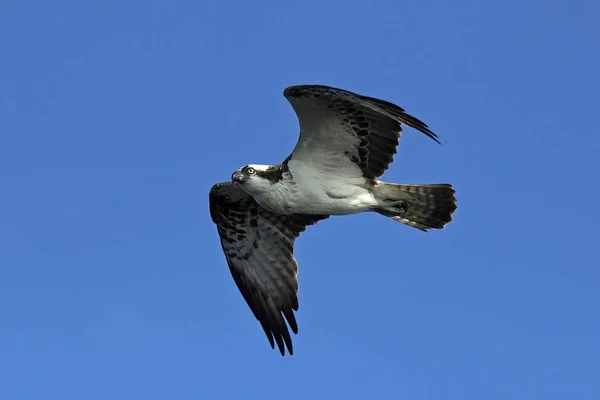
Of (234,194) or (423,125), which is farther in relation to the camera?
(234,194)

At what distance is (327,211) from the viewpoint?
11734 millimetres

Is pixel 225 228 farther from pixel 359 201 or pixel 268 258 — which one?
pixel 359 201

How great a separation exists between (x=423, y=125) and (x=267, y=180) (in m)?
2.17

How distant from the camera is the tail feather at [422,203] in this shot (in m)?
11.9

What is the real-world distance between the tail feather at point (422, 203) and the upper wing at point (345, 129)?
18.3 inches

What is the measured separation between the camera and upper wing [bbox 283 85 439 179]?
10406mm

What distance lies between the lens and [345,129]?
11.2m

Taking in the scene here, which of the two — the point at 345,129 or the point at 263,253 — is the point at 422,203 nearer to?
the point at 345,129

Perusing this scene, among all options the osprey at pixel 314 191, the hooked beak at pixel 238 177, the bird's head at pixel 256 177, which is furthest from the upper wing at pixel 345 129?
the hooked beak at pixel 238 177

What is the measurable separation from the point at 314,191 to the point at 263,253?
75.5 inches

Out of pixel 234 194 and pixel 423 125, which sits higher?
pixel 234 194

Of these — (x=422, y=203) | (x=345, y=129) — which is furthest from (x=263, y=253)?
(x=345, y=129)

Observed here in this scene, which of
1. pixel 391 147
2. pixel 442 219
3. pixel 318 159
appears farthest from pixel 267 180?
pixel 442 219

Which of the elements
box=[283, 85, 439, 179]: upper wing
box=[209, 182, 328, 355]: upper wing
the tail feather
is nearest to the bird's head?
box=[283, 85, 439, 179]: upper wing
